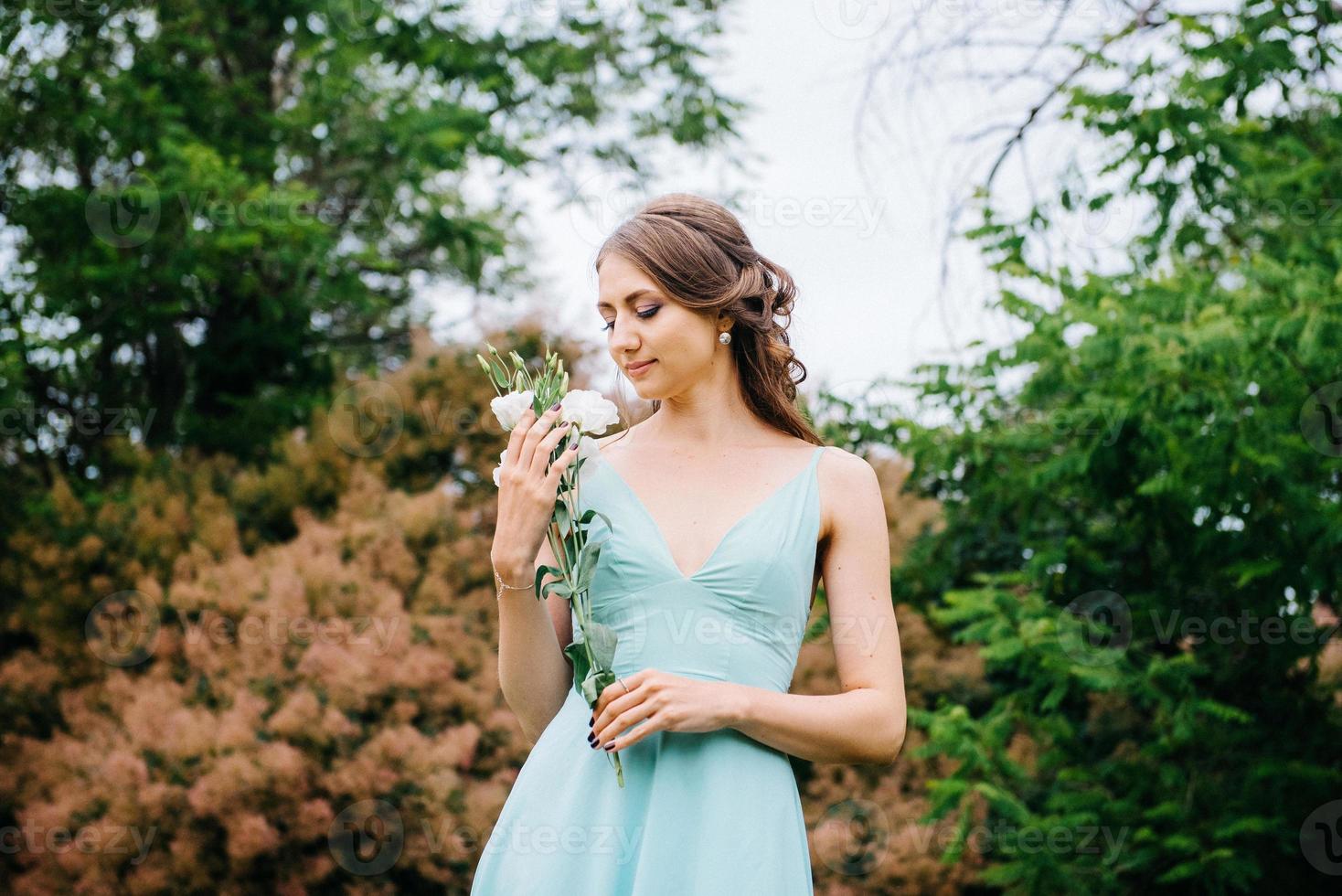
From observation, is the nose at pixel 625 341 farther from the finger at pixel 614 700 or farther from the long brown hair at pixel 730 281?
the finger at pixel 614 700

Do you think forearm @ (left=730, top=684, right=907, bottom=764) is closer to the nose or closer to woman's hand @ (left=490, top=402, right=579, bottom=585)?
woman's hand @ (left=490, top=402, right=579, bottom=585)

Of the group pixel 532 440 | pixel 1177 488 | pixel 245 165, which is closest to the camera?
pixel 532 440

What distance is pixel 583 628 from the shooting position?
1.99 metres

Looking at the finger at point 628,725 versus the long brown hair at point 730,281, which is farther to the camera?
the long brown hair at point 730,281

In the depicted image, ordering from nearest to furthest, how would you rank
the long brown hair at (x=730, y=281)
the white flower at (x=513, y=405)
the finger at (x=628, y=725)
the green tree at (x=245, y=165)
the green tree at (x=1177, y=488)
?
the finger at (x=628, y=725), the white flower at (x=513, y=405), the long brown hair at (x=730, y=281), the green tree at (x=1177, y=488), the green tree at (x=245, y=165)

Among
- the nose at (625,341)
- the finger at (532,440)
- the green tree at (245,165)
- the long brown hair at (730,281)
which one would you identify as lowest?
the finger at (532,440)

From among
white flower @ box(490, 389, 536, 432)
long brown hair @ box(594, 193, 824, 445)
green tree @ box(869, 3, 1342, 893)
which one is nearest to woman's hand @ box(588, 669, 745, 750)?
white flower @ box(490, 389, 536, 432)

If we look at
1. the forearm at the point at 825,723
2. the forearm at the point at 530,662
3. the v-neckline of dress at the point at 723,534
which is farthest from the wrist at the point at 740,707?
the forearm at the point at 530,662

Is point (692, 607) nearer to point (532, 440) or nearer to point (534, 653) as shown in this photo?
point (534, 653)

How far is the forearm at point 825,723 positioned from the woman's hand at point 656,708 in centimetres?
4

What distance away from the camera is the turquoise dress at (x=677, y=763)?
1.99m

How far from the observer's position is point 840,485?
7.40ft

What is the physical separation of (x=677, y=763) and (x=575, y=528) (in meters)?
0.42

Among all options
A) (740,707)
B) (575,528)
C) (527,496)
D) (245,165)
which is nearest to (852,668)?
(740,707)
